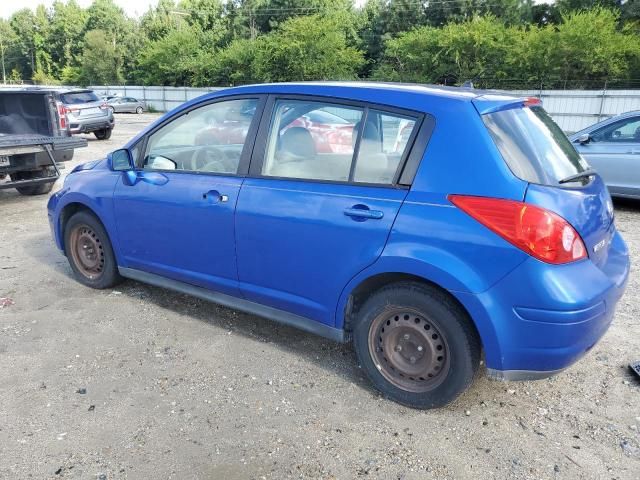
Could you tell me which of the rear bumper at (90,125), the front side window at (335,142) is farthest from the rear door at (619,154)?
the rear bumper at (90,125)

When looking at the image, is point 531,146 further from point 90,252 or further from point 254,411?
point 90,252

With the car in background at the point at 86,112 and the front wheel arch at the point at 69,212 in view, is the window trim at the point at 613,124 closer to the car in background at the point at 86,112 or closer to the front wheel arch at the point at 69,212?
the front wheel arch at the point at 69,212

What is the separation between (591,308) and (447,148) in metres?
1.08

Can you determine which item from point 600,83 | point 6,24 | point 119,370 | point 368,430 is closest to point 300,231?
point 368,430

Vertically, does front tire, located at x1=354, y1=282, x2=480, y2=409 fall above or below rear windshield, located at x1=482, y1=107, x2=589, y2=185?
below

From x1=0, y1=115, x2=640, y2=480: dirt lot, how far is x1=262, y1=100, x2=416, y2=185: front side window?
1.30 m

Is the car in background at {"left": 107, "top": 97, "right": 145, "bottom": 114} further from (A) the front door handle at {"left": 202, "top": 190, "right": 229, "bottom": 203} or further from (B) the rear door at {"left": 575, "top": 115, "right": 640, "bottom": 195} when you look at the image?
(A) the front door handle at {"left": 202, "top": 190, "right": 229, "bottom": 203}

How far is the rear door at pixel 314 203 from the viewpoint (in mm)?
3072

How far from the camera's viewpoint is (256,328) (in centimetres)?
419

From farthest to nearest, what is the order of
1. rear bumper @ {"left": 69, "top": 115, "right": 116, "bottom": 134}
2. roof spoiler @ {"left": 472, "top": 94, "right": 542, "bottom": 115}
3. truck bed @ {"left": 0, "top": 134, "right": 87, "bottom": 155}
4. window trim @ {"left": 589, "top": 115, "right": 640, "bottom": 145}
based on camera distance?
rear bumper @ {"left": 69, "top": 115, "right": 116, "bottom": 134} < window trim @ {"left": 589, "top": 115, "right": 640, "bottom": 145} < truck bed @ {"left": 0, "top": 134, "right": 87, "bottom": 155} < roof spoiler @ {"left": 472, "top": 94, "right": 542, "bottom": 115}

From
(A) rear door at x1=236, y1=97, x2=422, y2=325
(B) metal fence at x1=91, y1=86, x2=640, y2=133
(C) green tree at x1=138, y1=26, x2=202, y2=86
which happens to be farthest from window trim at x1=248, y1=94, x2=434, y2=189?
(C) green tree at x1=138, y1=26, x2=202, y2=86

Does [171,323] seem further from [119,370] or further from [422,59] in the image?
[422,59]

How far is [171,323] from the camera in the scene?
4.26m

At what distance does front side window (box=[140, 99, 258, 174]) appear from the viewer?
12.4 ft
